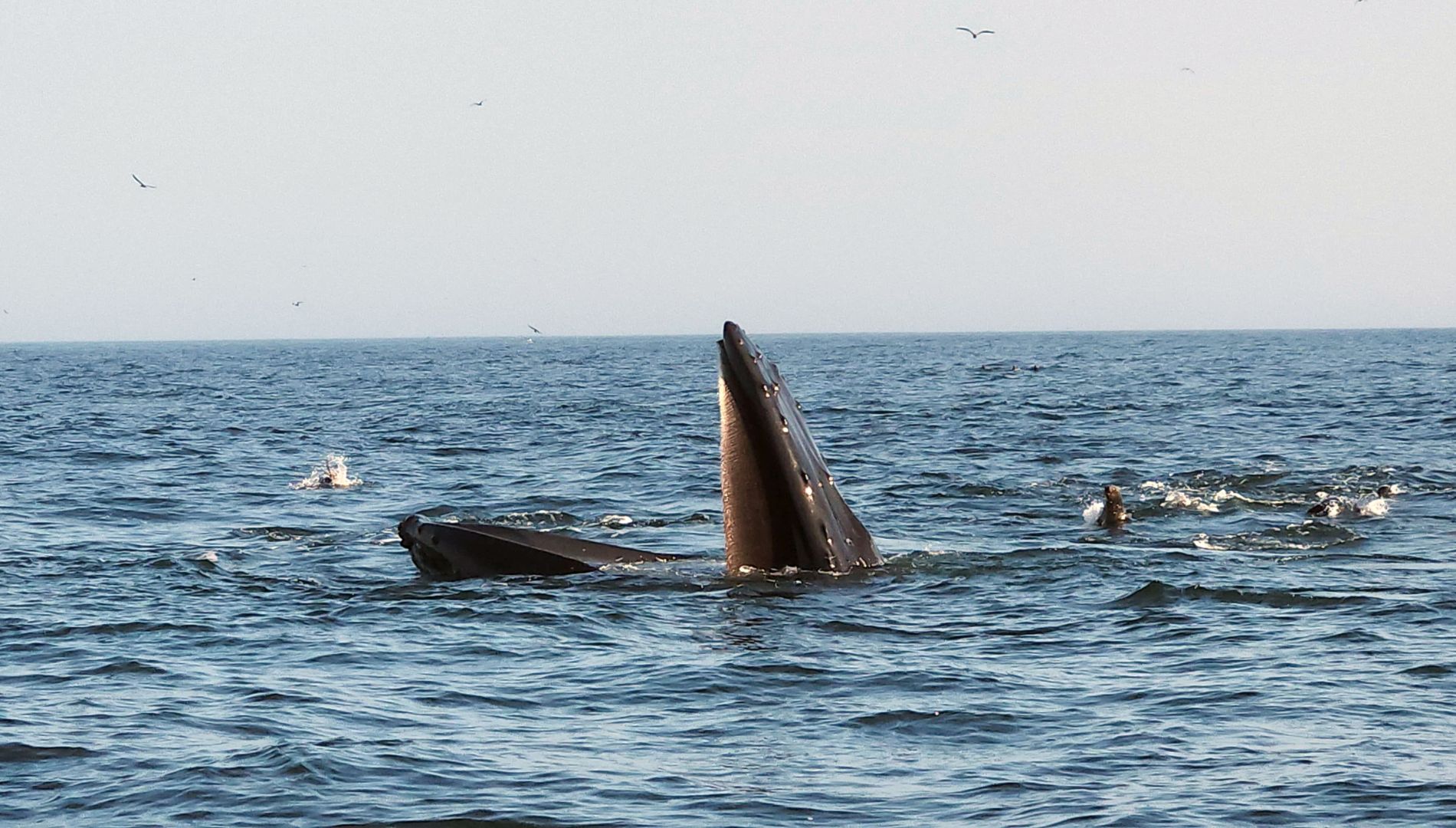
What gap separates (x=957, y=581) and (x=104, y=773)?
7.66m

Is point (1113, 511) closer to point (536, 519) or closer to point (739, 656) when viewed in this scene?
point (536, 519)

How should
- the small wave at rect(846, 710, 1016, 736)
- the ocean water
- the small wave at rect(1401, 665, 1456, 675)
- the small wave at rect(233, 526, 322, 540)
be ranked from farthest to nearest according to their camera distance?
the small wave at rect(233, 526, 322, 540) → the small wave at rect(1401, 665, 1456, 675) → the small wave at rect(846, 710, 1016, 736) → the ocean water

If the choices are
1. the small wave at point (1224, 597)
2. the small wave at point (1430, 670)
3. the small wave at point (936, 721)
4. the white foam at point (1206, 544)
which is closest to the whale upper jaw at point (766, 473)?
the small wave at point (936, 721)

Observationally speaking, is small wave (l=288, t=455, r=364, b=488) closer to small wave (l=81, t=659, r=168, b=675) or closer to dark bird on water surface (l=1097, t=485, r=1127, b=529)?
dark bird on water surface (l=1097, t=485, r=1127, b=529)

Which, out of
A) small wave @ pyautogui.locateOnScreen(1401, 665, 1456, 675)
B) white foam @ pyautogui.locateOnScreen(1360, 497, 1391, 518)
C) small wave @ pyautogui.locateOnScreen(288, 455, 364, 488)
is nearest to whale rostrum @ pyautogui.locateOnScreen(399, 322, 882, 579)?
small wave @ pyautogui.locateOnScreen(1401, 665, 1456, 675)

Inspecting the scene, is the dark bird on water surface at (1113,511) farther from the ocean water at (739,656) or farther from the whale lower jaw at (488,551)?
the whale lower jaw at (488,551)

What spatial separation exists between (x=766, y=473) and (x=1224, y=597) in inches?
179

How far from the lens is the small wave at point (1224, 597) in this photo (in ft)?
43.6

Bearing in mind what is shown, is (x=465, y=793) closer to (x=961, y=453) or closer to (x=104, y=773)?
(x=104, y=773)

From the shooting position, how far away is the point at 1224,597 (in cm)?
1358

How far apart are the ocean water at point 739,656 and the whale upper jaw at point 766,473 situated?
54cm

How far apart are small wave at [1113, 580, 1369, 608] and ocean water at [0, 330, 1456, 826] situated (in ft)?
0.13

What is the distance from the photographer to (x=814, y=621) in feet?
38.5

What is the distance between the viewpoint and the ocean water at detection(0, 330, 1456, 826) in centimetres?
819
